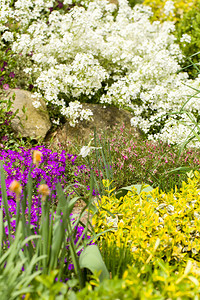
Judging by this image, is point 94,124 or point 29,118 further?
point 94,124

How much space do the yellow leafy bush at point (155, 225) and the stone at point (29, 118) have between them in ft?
8.53

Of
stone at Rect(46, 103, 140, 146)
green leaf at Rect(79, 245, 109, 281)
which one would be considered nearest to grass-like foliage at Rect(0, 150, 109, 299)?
green leaf at Rect(79, 245, 109, 281)

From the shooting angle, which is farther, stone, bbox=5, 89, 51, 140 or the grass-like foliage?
stone, bbox=5, 89, 51, 140

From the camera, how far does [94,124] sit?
4.90 metres

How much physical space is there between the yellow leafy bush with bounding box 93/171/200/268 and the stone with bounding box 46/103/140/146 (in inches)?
99.8

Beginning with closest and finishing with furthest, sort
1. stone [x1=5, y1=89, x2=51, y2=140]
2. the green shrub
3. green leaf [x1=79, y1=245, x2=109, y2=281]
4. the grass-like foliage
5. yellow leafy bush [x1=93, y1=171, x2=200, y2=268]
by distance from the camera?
the grass-like foliage, green leaf [x1=79, y1=245, x2=109, y2=281], yellow leafy bush [x1=93, y1=171, x2=200, y2=268], stone [x1=5, y1=89, x2=51, y2=140], the green shrub

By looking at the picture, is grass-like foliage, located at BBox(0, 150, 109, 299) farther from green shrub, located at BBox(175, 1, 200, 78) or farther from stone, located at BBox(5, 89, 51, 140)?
green shrub, located at BBox(175, 1, 200, 78)

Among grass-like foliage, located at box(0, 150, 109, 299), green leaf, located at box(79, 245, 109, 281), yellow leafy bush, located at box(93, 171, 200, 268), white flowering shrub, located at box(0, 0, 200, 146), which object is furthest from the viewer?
white flowering shrub, located at box(0, 0, 200, 146)

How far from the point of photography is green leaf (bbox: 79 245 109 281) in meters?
1.54

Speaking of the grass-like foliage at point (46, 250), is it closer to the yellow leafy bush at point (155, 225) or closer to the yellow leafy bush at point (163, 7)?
the yellow leafy bush at point (155, 225)

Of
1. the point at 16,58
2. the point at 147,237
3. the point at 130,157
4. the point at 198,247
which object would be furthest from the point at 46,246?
the point at 16,58

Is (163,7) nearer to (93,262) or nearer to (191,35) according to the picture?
(191,35)

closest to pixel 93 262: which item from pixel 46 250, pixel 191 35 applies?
pixel 46 250

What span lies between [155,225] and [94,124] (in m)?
3.06
